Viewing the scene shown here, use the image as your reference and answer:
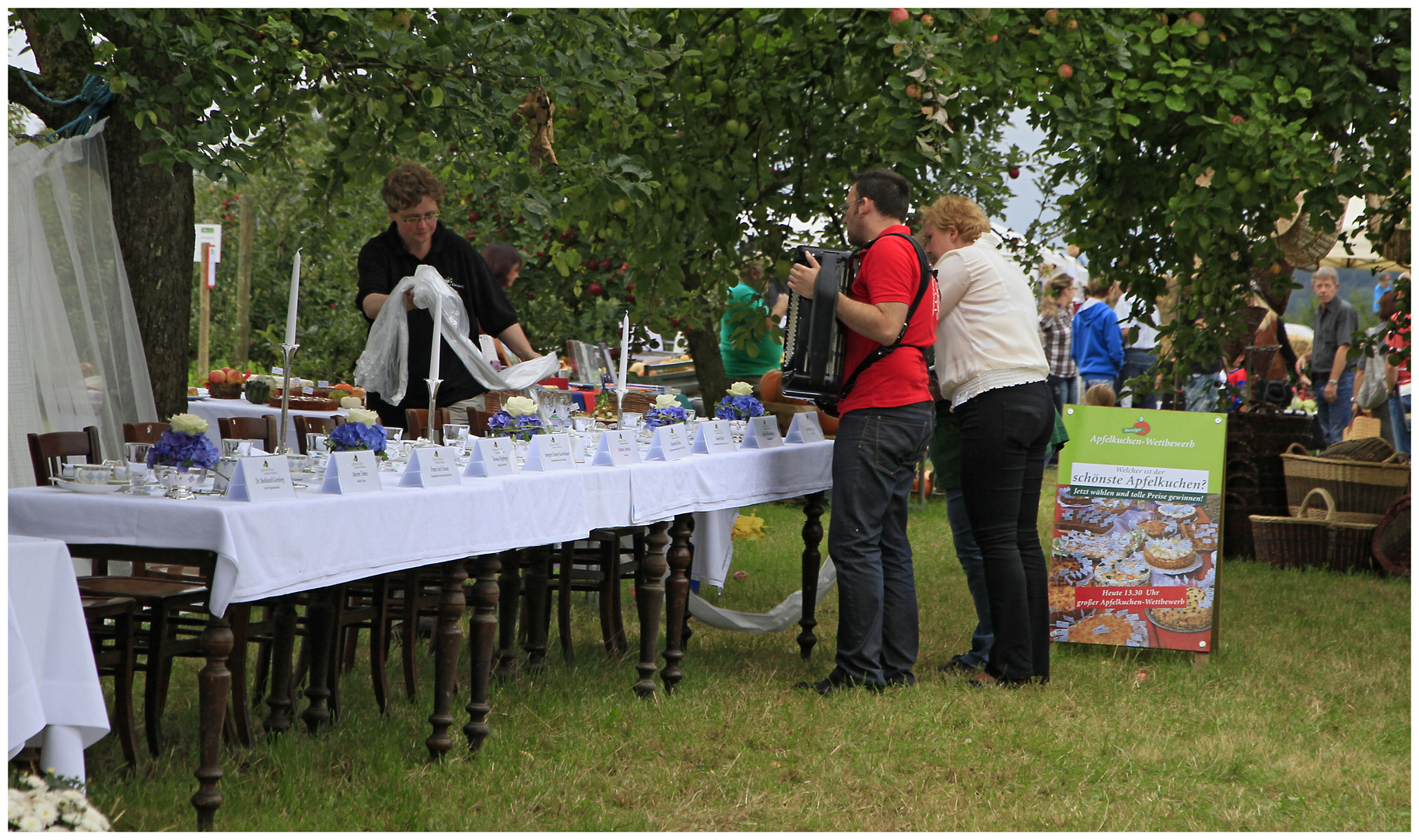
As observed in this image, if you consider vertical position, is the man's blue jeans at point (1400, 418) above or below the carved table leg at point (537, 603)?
above

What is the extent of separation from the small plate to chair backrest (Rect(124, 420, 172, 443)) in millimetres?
778

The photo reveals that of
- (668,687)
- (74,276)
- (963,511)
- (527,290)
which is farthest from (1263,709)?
(527,290)

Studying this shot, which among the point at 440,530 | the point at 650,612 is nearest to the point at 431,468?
the point at 440,530

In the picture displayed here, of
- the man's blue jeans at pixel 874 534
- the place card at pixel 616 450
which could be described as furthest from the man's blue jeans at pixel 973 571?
the place card at pixel 616 450

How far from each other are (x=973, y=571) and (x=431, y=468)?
87.3 inches

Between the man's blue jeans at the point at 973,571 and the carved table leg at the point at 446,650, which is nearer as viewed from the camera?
the carved table leg at the point at 446,650

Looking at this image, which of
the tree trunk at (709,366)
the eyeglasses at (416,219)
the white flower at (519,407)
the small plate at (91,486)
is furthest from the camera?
the tree trunk at (709,366)

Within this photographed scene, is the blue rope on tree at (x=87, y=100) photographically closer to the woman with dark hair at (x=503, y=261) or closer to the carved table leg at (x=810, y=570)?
the woman with dark hair at (x=503, y=261)

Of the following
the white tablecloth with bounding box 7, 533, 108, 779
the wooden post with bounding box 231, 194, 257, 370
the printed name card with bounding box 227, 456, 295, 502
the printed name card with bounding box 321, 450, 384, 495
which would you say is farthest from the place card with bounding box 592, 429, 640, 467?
the wooden post with bounding box 231, 194, 257, 370

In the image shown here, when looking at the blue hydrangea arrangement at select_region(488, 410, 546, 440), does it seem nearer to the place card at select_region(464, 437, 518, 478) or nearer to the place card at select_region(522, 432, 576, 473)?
the place card at select_region(522, 432, 576, 473)

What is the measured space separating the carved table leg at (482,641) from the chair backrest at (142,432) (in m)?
0.98

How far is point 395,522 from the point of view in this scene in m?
2.98

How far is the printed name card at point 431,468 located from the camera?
312cm

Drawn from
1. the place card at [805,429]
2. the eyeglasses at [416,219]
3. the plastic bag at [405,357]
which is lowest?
the place card at [805,429]
